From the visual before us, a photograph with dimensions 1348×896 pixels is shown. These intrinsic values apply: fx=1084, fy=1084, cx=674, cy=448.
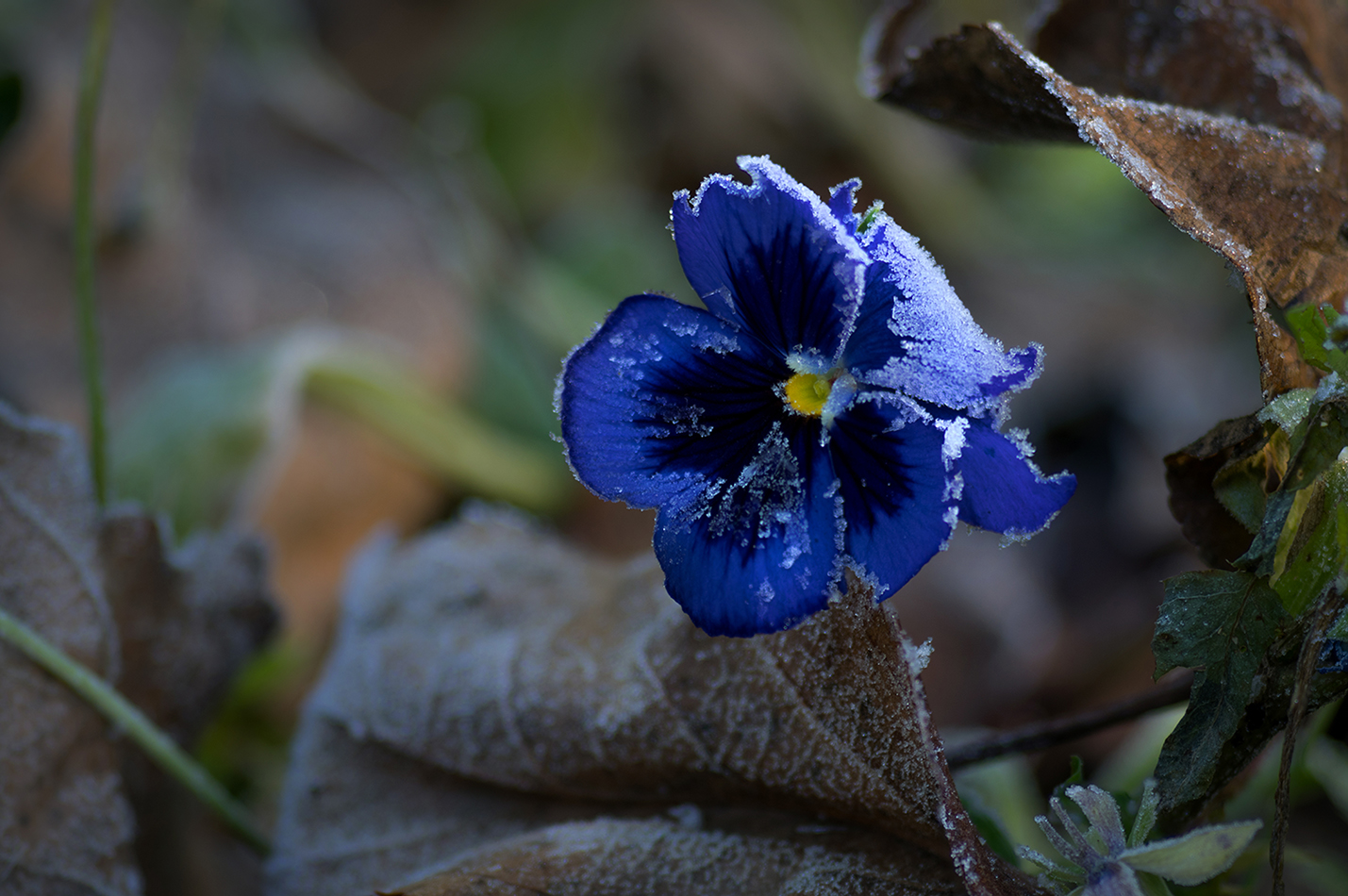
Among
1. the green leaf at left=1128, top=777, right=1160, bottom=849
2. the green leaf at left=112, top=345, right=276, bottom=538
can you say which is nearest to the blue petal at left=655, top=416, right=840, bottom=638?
the green leaf at left=1128, top=777, right=1160, bottom=849

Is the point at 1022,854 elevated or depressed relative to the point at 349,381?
elevated

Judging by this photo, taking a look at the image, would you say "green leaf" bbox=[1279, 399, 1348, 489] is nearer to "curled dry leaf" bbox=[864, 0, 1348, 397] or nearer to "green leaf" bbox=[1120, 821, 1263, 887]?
"curled dry leaf" bbox=[864, 0, 1348, 397]

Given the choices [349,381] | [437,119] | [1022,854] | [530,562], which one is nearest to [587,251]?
[437,119]

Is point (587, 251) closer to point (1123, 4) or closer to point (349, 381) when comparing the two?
point (349, 381)

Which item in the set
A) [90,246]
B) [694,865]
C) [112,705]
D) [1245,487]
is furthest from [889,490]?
[90,246]

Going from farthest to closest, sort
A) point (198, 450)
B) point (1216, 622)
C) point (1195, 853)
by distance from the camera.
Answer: point (198, 450)
point (1216, 622)
point (1195, 853)

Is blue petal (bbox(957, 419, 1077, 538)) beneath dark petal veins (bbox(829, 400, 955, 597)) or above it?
above

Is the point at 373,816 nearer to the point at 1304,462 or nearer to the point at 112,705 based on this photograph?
the point at 112,705


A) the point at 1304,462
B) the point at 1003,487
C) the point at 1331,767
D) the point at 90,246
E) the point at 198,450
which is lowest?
the point at 198,450
